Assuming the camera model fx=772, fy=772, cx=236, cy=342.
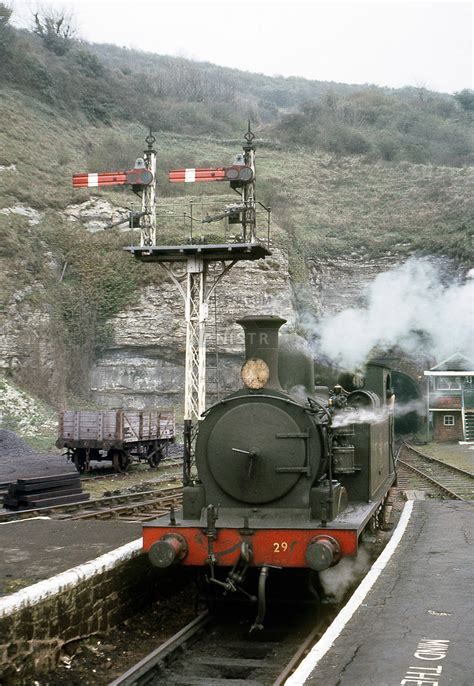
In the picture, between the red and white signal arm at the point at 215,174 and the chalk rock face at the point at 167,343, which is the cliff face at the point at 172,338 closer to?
the chalk rock face at the point at 167,343

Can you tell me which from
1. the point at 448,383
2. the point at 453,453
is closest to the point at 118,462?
the point at 453,453

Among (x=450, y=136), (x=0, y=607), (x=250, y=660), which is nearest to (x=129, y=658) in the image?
(x=250, y=660)

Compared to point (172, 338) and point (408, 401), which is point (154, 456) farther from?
point (408, 401)

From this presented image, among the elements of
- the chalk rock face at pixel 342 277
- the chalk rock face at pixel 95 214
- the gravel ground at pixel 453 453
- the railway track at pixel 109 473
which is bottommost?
the railway track at pixel 109 473

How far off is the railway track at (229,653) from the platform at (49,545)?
1.30 meters

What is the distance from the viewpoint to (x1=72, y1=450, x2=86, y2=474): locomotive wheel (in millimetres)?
22125

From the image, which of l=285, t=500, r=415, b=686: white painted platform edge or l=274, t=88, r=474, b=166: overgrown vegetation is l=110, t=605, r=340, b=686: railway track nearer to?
l=285, t=500, r=415, b=686: white painted platform edge

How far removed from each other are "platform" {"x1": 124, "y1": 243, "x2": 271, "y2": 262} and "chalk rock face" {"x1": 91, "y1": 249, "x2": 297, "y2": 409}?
1329 centimetres

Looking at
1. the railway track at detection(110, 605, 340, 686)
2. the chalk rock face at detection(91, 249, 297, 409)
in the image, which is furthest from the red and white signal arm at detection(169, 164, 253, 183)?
→ the chalk rock face at detection(91, 249, 297, 409)

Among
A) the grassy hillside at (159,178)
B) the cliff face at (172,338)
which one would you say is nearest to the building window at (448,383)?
the grassy hillside at (159,178)

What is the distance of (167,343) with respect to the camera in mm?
35500

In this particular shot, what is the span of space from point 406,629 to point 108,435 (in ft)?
52.6

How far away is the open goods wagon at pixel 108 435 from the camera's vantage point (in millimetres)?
21281

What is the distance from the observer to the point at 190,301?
68.2 ft
